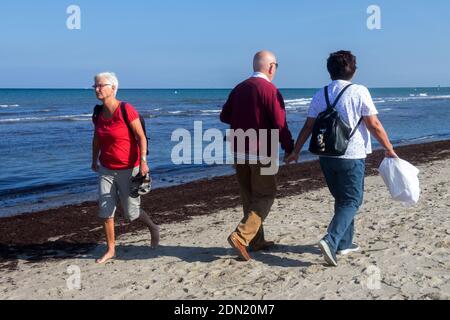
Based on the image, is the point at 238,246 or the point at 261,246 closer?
the point at 238,246

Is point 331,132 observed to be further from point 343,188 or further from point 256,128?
point 256,128

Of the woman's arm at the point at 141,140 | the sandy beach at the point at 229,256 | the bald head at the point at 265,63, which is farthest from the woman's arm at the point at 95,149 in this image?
the bald head at the point at 265,63

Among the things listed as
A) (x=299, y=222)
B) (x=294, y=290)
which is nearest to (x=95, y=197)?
(x=299, y=222)

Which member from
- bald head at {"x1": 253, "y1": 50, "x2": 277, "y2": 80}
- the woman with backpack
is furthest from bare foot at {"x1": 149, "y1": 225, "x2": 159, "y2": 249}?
bald head at {"x1": 253, "y1": 50, "x2": 277, "y2": 80}

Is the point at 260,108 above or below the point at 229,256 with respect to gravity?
above

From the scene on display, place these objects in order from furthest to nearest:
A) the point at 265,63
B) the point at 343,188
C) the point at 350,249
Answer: the point at 350,249 → the point at 265,63 → the point at 343,188

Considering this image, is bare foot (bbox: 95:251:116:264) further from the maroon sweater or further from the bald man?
the maroon sweater

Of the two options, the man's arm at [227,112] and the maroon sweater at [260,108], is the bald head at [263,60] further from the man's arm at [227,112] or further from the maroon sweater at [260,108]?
the man's arm at [227,112]

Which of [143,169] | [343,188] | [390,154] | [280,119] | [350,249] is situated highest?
[280,119]

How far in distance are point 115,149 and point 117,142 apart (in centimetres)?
7

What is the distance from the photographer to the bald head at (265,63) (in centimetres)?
478

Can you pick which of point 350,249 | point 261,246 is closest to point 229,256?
point 261,246

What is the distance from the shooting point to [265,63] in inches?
188
